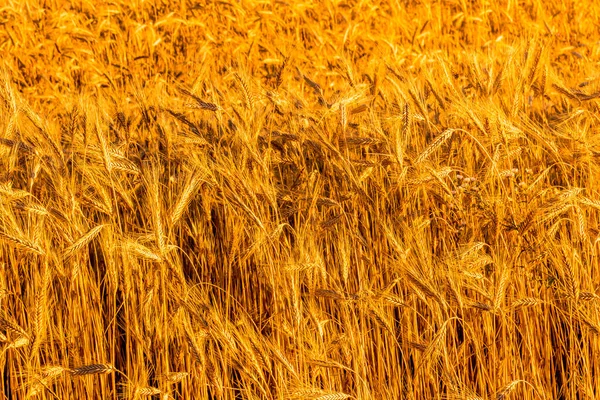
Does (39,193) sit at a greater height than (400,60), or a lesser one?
lesser

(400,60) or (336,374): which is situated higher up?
(400,60)

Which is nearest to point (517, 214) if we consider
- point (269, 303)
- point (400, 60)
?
point (269, 303)

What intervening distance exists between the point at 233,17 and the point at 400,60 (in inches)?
53.4

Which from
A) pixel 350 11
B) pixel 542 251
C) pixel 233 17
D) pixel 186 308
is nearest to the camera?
pixel 186 308

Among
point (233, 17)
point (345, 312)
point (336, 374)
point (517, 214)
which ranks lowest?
point (336, 374)

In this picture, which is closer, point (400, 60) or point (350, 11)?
point (400, 60)

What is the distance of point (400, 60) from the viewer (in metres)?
4.48

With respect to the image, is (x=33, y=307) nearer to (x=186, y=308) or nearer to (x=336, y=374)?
(x=186, y=308)

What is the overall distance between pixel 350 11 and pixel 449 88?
342 cm

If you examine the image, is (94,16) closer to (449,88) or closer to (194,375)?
(449,88)

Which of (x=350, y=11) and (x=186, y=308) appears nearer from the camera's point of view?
(x=186, y=308)

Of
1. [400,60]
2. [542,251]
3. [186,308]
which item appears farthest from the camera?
[400,60]

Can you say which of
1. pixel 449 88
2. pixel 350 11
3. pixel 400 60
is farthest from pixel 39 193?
pixel 350 11

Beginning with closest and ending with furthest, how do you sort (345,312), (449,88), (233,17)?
(345,312)
(449,88)
(233,17)
